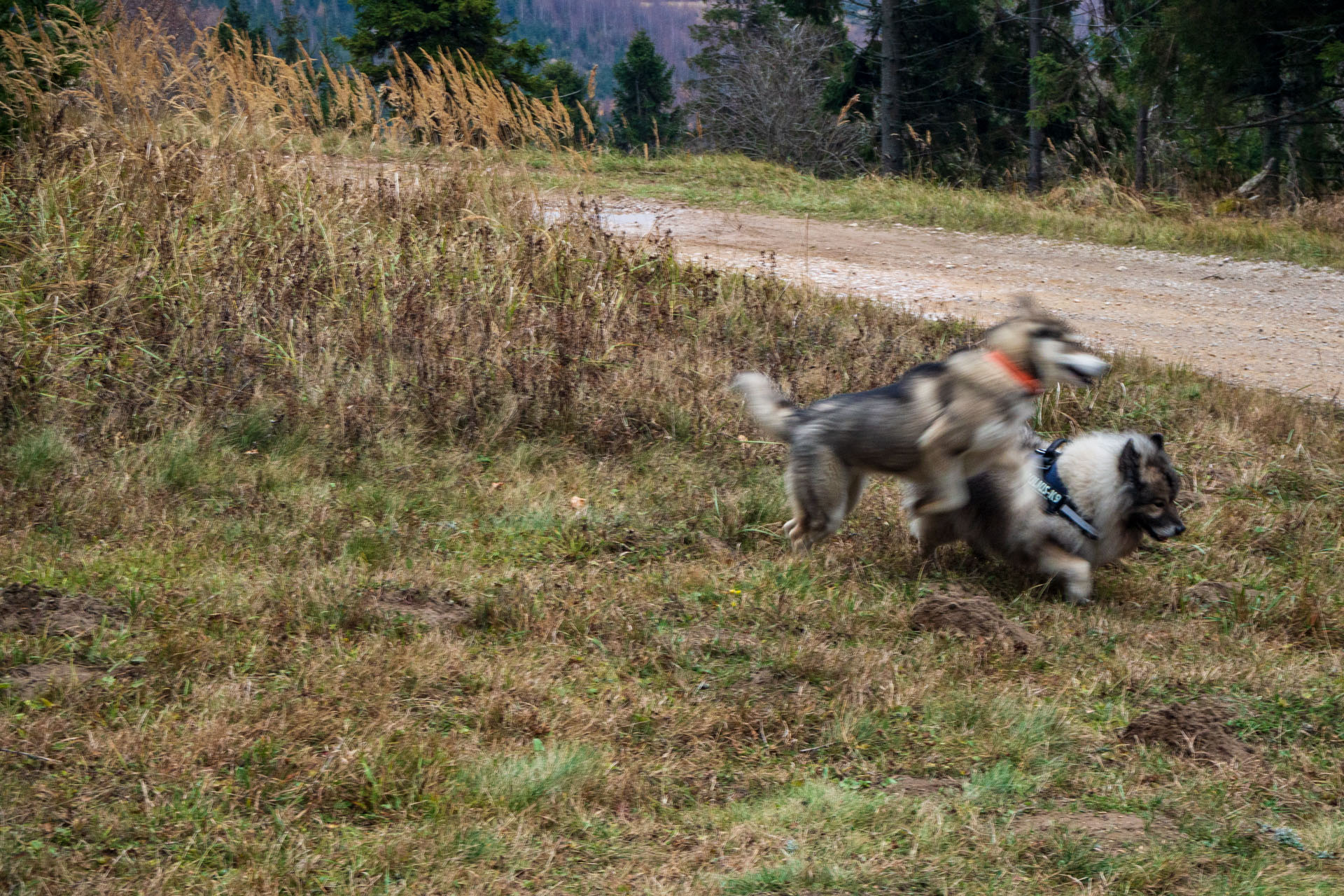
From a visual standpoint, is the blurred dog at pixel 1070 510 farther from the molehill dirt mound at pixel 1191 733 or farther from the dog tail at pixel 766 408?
the molehill dirt mound at pixel 1191 733

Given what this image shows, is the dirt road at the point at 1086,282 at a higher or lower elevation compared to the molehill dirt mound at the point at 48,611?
higher

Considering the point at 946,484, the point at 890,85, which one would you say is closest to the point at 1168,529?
the point at 946,484

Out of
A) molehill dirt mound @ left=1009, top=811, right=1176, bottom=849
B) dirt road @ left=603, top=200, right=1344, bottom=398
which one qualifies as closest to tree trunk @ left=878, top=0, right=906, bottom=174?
dirt road @ left=603, top=200, right=1344, bottom=398

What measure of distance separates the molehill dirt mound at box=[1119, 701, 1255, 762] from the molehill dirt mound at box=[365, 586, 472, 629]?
2669 mm

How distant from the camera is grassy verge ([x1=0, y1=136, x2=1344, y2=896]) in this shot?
11.2 ft

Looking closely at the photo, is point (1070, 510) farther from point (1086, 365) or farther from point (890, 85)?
point (890, 85)

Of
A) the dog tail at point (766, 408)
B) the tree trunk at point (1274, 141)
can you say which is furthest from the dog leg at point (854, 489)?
the tree trunk at point (1274, 141)

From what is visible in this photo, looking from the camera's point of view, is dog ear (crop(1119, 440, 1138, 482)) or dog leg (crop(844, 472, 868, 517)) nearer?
dog ear (crop(1119, 440, 1138, 482))

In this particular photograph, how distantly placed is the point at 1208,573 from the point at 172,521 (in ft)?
16.9

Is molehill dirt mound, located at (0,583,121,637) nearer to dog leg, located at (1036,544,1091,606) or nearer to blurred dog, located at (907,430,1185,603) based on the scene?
blurred dog, located at (907,430,1185,603)

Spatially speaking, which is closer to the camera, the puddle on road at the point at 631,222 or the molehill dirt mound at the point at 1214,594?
the molehill dirt mound at the point at 1214,594

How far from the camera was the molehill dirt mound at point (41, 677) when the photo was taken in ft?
12.8

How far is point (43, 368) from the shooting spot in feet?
20.8

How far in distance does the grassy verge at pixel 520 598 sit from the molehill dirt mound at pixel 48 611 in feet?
0.06
